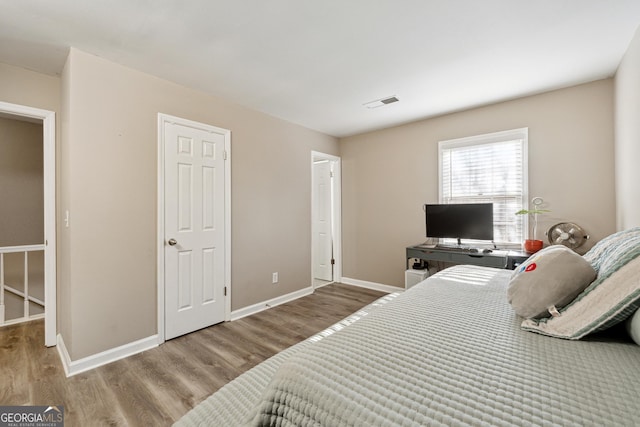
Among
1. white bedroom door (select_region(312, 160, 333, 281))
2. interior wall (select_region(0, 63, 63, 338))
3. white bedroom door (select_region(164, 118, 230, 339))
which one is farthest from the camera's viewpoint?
white bedroom door (select_region(312, 160, 333, 281))

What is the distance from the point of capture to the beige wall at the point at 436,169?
8.83 ft

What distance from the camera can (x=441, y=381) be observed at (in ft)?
2.37

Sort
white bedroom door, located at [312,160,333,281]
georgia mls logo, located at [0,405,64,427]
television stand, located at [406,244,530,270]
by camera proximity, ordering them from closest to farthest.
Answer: georgia mls logo, located at [0,405,64,427] → television stand, located at [406,244,530,270] → white bedroom door, located at [312,160,333,281]

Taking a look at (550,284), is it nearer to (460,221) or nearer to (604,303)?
(604,303)

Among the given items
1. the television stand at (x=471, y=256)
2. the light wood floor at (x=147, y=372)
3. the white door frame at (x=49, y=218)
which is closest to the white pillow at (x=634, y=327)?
the television stand at (x=471, y=256)

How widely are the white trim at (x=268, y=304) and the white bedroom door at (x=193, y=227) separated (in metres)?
0.21

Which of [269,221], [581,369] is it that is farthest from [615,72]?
[269,221]

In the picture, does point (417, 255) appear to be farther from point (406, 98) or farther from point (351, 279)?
point (406, 98)

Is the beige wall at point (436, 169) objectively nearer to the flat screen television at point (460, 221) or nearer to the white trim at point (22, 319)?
the flat screen television at point (460, 221)

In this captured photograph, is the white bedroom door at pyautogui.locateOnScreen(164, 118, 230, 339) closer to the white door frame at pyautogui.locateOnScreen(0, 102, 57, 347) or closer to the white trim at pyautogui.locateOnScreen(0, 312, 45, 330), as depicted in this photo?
the white door frame at pyautogui.locateOnScreen(0, 102, 57, 347)

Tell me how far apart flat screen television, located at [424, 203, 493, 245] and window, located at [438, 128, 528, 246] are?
0.61 ft

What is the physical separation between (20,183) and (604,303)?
5.61m

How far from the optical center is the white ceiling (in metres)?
1.70

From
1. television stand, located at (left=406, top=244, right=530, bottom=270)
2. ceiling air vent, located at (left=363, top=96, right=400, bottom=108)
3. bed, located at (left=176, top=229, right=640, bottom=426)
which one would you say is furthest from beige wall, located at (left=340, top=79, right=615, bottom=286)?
bed, located at (left=176, top=229, right=640, bottom=426)
